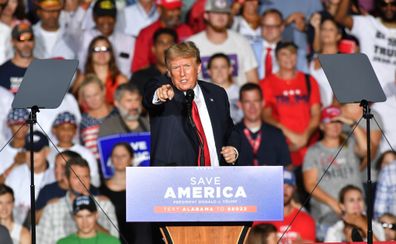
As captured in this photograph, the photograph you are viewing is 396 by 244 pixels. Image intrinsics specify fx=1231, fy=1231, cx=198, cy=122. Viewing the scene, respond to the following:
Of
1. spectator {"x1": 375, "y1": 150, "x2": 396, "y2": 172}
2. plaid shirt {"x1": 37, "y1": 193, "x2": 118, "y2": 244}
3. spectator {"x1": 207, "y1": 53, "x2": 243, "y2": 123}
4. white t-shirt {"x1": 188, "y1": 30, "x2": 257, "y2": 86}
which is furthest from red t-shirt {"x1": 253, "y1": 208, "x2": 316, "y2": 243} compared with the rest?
white t-shirt {"x1": 188, "y1": 30, "x2": 257, "y2": 86}

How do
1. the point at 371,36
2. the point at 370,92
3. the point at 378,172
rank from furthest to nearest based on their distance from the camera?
the point at 371,36 < the point at 378,172 < the point at 370,92

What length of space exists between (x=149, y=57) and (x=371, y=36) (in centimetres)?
238

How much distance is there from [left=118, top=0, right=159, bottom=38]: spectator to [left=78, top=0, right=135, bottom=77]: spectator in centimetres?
37

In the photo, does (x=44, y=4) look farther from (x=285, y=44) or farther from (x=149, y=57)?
(x=285, y=44)

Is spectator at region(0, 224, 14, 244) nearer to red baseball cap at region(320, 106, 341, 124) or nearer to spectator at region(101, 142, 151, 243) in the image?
spectator at region(101, 142, 151, 243)

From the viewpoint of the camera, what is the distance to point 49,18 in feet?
42.2

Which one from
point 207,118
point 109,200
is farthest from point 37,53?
point 207,118

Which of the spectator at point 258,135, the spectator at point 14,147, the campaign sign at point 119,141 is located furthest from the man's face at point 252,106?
the spectator at point 14,147

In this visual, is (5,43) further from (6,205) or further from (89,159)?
(6,205)

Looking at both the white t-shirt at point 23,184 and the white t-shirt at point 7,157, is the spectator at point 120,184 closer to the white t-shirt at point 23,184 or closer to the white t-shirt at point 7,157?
the white t-shirt at point 23,184

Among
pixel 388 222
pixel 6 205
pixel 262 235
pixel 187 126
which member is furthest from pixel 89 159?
pixel 187 126

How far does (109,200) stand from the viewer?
11250 millimetres

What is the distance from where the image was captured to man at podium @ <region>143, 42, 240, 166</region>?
780cm

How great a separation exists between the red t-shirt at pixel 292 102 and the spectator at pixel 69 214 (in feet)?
7.04
